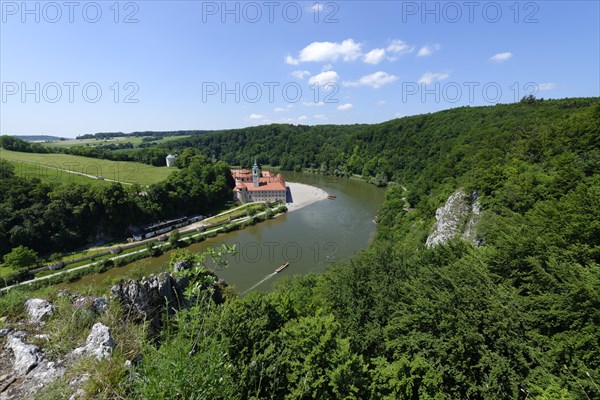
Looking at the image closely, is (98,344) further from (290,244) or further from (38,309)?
(290,244)

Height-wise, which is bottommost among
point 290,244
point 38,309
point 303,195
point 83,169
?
point 290,244

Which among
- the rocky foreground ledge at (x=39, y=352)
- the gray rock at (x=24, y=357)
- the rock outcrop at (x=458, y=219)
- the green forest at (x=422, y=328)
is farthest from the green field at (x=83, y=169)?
the gray rock at (x=24, y=357)

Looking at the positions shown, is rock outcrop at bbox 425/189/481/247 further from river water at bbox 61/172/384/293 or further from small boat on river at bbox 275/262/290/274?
small boat on river at bbox 275/262/290/274

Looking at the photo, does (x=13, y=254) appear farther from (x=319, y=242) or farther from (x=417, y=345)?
(x=417, y=345)

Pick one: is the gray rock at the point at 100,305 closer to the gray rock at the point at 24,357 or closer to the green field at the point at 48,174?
the gray rock at the point at 24,357

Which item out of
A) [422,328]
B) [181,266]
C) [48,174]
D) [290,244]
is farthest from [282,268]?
[48,174]

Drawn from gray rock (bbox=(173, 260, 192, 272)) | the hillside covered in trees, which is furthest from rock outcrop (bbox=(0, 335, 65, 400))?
gray rock (bbox=(173, 260, 192, 272))
